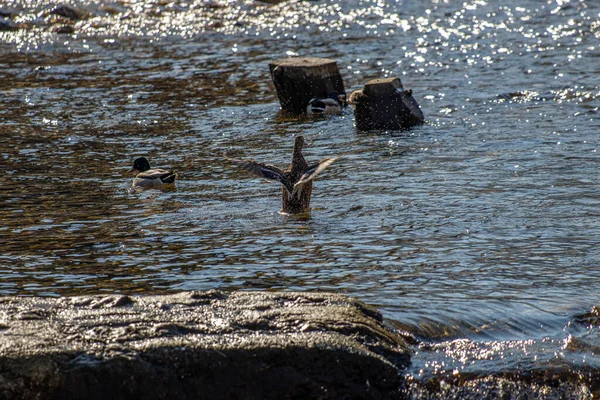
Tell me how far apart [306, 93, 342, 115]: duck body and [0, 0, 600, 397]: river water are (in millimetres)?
383

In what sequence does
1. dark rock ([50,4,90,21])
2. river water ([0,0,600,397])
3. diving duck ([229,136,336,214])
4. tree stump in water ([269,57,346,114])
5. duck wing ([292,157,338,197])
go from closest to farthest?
river water ([0,0,600,397]) → duck wing ([292,157,338,197]) → diving duck ([229,136,336,214]) → tree stump in water ([269,57,346,114]) → dark rock ([50,4,90,21])

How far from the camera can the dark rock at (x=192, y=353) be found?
15.8ft

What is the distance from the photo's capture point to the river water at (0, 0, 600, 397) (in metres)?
6.58

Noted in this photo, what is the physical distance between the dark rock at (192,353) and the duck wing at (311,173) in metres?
3.35

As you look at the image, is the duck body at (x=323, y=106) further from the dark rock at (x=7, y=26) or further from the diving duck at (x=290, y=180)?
the dark rock at (x=7, y=26)

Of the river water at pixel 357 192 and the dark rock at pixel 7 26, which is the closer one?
the river water at pixel 357 192

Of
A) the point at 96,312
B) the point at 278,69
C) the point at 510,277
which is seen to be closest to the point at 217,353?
the point at 96,312

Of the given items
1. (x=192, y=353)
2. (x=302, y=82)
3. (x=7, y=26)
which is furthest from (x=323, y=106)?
(x=7, y=26)

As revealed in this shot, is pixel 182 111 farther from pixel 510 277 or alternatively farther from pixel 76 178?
pixel 510 277

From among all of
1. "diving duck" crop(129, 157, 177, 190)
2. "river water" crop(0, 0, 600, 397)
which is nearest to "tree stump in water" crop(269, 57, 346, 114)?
"river water" crop(0, 0, 600, 397)

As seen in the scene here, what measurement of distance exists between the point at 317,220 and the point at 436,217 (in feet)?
3.77

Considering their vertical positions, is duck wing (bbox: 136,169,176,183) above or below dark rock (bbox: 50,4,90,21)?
below

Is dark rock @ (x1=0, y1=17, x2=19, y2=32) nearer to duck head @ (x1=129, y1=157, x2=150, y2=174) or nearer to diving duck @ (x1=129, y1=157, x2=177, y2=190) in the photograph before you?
duck head @ (x1=129, y1=157, x2=150, y2=174)

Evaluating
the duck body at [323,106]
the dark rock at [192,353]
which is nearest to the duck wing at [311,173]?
the dark rock at [192,353]
